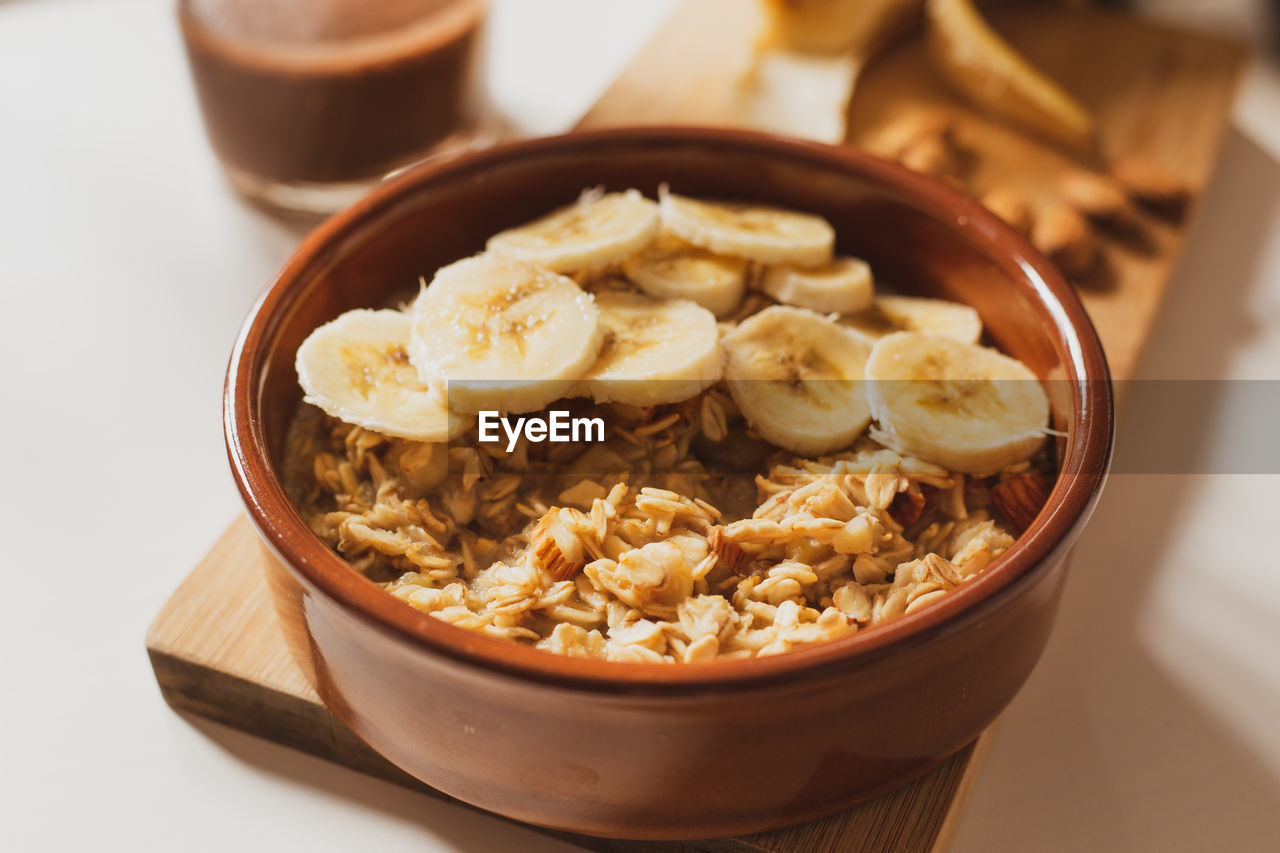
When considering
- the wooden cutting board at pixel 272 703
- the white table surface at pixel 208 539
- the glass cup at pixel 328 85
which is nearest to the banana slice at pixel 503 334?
the wooden cutting board at pixel 272 703

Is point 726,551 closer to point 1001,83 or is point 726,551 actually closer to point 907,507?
point 907,507

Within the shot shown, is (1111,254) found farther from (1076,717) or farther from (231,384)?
(231,384)

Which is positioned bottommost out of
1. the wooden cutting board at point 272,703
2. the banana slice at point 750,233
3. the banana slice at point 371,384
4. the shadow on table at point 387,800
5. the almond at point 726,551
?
the shadow on table at point 387,800

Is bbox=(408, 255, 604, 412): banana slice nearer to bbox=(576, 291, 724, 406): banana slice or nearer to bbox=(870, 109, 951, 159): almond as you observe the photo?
bbox=(576, 291, 724, 406): banana slice

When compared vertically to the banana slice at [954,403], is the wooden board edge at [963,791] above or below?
below

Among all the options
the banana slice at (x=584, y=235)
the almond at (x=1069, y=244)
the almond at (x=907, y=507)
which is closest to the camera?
the almond at (x=907, y=507)

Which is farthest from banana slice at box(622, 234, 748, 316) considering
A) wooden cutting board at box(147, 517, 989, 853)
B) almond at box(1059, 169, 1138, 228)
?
almond at box(1059, 169, 1138, 228)

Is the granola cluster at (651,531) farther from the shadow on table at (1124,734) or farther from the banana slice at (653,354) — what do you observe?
the shadow on table at (1124,734)

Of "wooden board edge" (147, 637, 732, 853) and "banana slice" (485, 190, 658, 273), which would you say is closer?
"wooden board edge" (147, 637, 732, 853)
